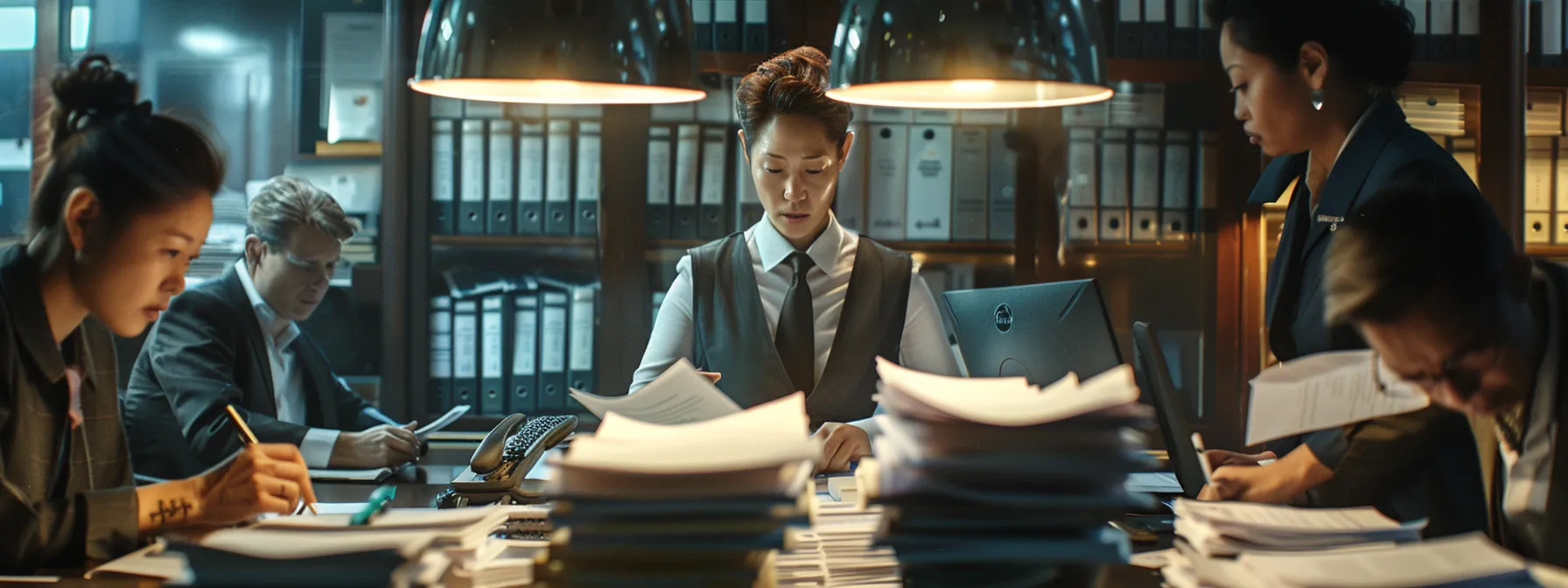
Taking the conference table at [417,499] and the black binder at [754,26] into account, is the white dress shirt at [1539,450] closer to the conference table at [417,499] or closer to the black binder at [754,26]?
the conference table at [417,499]

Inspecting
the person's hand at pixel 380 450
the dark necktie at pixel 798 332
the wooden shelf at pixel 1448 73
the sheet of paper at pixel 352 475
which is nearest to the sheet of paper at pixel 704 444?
the sheet of paper at pixel 352 475

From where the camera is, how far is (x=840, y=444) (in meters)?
1.70

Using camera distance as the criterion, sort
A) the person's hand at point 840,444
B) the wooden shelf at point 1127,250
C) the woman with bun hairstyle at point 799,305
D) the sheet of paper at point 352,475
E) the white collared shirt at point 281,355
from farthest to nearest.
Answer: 1. the wooden shelf at point 1127,250
2. the white collared shirt at point 281,355
3. the woman with bun hairstyle at point 799,305
4. the sheet of paper at point 352,475
5. the person's hand at point 840,444

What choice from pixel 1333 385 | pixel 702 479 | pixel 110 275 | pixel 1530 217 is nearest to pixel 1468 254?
pixel 1333 385

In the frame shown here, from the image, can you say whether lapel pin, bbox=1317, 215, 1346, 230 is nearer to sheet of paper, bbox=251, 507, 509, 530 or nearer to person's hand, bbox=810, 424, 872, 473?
→ person's hand, bbox=810, 424, 872, 473

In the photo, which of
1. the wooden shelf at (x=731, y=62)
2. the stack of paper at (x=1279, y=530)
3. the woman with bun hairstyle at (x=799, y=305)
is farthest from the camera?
the wooden shelf at (x=731, y=62)

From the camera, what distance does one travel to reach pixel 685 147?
2877 mm

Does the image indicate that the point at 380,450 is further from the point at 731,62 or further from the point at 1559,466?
the point at 1559,466

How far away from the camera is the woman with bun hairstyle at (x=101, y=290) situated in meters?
1.27

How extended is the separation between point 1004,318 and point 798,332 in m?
0.71

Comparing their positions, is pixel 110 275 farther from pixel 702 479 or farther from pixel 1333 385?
pixel 1333 385

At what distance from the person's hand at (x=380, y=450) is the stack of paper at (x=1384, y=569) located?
5.20 feet

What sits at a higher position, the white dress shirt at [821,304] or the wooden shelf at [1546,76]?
the wooden shelf at [1546,76]

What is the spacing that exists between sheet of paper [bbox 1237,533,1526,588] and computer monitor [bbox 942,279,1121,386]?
1.40 ft
